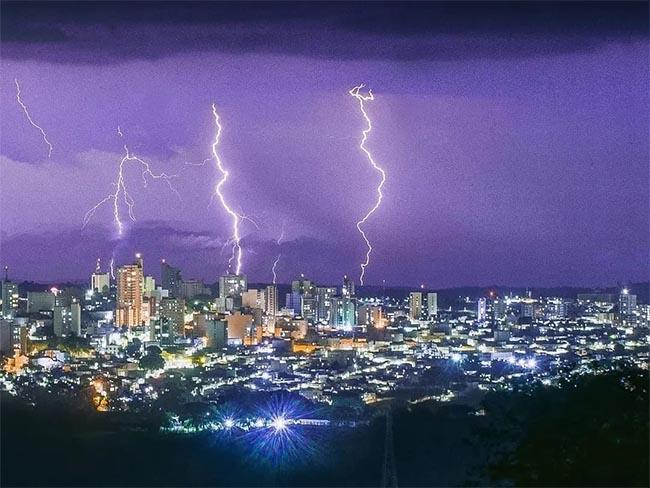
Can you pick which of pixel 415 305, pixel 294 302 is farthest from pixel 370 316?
pixel 415 305

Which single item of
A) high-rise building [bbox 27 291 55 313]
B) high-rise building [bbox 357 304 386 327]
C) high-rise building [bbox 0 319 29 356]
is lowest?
high-rise building [bbox 0 319 29 356]

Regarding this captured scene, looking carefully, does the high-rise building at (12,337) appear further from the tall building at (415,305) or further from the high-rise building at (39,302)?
the tall building at (415,305)

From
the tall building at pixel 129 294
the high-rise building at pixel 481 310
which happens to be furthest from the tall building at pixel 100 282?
the high-rise building at pixel 481 310

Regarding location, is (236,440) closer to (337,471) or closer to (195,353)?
(337,471)

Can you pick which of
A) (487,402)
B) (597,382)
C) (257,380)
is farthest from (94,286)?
(597,382)

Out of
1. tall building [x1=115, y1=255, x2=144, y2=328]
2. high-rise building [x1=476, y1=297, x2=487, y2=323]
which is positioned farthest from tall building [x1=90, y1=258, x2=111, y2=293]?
high-rise building [x1=476, y1=297, x2=487, y2=323]

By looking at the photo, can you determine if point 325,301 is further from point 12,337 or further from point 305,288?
point 12,337

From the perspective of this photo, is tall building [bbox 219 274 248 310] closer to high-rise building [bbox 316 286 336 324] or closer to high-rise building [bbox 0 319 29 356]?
high-rise building [bbox 316 286 336 324]
